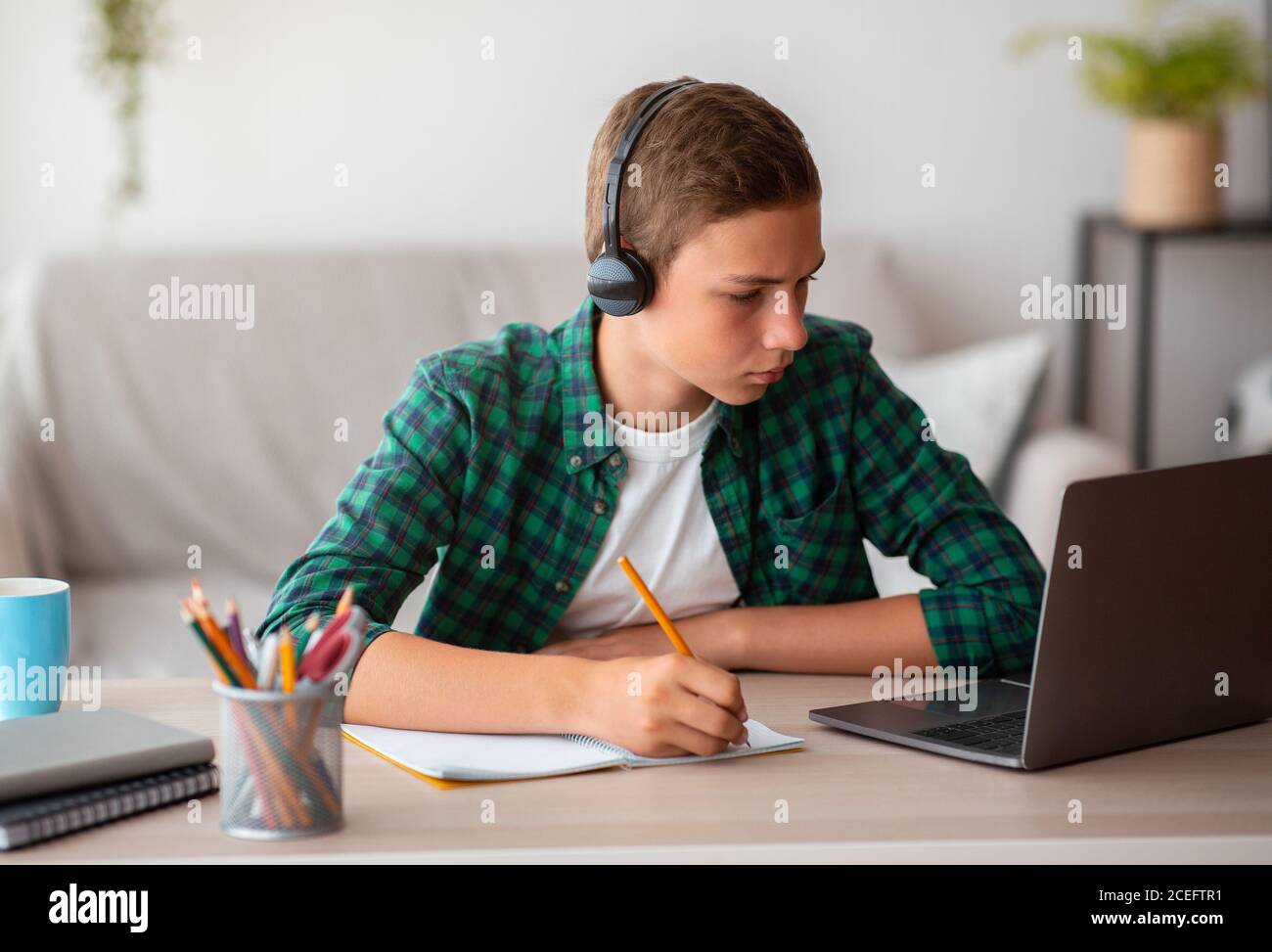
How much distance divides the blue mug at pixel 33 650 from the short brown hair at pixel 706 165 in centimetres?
50

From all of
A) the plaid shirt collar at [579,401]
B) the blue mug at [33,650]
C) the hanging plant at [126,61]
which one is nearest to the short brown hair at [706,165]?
the plaid shirt collar at [579,401]

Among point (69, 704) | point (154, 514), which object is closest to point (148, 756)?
point (69, 704)

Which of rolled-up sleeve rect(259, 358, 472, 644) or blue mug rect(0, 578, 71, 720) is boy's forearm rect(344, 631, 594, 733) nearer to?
rolled-up sleeve rect(259, 358, 472, 644)

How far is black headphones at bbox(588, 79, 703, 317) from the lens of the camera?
43.9 inches

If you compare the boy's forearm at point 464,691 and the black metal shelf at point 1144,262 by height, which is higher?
the black metal shelf at point 1144,262

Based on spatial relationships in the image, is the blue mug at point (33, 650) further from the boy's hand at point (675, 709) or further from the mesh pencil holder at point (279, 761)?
the boy's hand at point (675, 709)

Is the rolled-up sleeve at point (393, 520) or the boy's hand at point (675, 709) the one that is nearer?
the boy's hand at point (675, 709)

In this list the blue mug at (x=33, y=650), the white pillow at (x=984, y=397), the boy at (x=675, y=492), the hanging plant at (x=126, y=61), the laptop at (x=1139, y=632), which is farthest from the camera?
the hanging plant at (x=126, y=61)

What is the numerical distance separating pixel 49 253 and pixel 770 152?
1648 mm

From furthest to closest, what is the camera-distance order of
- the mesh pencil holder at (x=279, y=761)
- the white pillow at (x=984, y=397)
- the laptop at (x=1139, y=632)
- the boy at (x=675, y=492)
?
the white pillow at (x=984, y=397)
the boy at (x=675, y=492)
the laptop at (x=1139, y=632)
the mesh pencil holder at (x=279, y=761)

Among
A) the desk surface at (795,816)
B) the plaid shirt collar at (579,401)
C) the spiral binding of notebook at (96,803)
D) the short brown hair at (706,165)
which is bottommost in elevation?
the desk surface at (795,816)

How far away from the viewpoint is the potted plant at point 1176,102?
2.58 meters

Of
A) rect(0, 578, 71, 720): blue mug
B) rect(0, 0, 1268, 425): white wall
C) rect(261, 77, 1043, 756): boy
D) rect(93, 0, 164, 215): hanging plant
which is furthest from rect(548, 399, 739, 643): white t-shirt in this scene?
rect(93, 0, 164, 215): hanging plant
